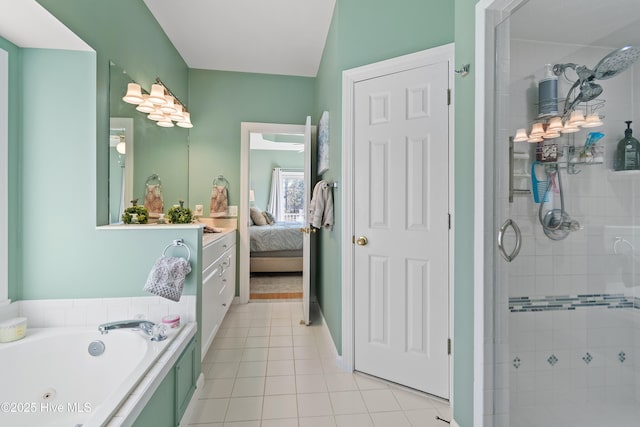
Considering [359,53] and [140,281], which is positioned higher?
[359,53]

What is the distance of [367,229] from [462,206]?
2.55 feet

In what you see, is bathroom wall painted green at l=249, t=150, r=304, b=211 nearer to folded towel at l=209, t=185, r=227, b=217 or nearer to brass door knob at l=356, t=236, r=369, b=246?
folded towel at l=209, t=185, r=227, b=217

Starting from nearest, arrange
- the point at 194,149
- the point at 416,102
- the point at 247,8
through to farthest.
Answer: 1. the point at 416,102
2. the point at 247,8
3. the point at 194,149

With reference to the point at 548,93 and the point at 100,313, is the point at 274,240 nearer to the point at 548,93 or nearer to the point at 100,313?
the point at 100,313

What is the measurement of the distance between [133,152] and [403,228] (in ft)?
6.77

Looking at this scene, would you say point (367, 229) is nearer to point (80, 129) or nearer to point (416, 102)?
point (416, 102)

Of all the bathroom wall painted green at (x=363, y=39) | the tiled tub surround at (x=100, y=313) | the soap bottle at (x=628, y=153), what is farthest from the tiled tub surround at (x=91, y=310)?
the soap bottle at (x=628, y=153)

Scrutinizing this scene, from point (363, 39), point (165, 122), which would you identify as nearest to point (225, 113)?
point (165, 122)

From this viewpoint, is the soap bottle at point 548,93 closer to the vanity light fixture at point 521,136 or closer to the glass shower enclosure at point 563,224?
the glass shower enclosure at point 563,224

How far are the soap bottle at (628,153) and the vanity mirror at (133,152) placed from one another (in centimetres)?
285

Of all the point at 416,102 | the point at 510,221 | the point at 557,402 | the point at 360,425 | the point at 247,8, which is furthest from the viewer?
the point at 247,8

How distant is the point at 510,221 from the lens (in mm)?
1297

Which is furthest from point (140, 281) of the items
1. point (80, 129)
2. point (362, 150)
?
point (362, 150)

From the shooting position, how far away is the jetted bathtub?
54.1 inches
